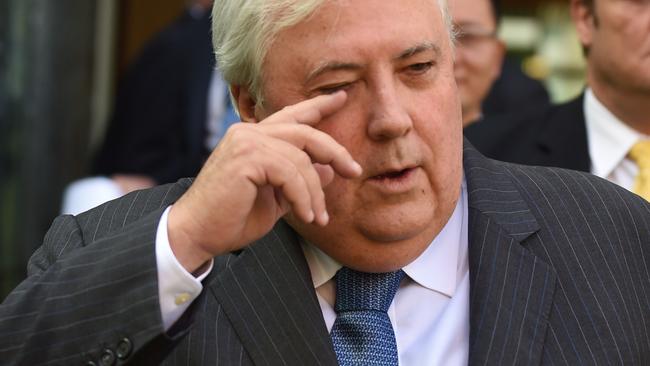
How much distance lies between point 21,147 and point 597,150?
447 centimetres

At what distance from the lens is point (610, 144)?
14.3 feet

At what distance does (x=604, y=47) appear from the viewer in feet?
14.7

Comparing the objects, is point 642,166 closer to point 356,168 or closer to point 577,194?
point 577,194

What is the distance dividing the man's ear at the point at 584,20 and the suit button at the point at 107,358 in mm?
2323

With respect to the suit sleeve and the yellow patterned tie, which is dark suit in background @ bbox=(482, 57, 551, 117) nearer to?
the yellow patterned tie

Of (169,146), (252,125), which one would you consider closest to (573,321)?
(252,125)

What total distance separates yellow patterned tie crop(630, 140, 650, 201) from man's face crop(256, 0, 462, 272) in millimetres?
1105

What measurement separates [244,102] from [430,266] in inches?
22.4

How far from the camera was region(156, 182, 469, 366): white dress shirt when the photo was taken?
3.13 meters

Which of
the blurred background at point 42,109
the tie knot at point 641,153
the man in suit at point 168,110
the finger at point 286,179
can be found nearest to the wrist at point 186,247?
the finger at point 286,179

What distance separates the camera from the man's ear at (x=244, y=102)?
3291mm

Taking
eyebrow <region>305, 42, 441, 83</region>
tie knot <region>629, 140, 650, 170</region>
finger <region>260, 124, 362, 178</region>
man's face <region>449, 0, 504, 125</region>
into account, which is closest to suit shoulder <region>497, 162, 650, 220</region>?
eyebrow <region>305, 42, 441, 83</region>

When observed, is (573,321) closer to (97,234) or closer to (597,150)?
(97,234)

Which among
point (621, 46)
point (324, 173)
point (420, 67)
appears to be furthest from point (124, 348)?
point (621, 46)
